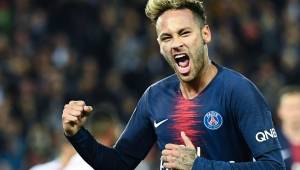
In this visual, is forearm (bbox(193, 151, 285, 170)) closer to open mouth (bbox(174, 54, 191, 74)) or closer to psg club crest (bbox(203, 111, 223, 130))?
psg club crest (bbox(203, 111, 223, 130))

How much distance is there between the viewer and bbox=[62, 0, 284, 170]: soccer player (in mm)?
4707

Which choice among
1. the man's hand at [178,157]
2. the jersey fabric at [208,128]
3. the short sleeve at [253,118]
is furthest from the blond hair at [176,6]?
→ the man's hand at [178,157]

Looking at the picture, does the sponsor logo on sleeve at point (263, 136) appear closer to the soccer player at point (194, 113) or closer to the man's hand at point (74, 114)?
the soccer player at point (194, 113)

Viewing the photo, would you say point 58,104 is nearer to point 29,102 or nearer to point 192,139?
point 29,102

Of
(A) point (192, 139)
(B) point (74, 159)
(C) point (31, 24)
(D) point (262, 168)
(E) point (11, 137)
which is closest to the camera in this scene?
(D) point (262, 168)

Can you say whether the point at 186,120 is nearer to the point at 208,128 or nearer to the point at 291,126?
the point at 208,128

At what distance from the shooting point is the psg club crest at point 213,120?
4887 mm

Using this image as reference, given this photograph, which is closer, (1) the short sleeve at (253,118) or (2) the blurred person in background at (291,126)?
(1) the short sleeve at (253,118)

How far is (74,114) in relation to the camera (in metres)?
4.96

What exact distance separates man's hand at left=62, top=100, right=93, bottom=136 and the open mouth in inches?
20.7

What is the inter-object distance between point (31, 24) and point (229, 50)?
345cm

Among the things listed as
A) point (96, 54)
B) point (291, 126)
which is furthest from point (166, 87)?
point (96, 54)

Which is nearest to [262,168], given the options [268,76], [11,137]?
[11,137]

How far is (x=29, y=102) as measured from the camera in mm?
13992
